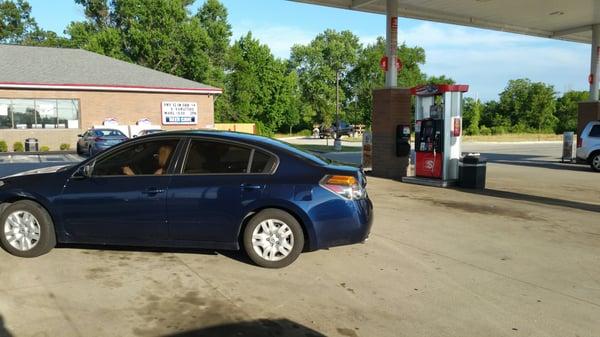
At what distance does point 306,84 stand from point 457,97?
218ft

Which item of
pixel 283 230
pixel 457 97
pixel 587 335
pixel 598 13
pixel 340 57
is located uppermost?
pixel 340 57

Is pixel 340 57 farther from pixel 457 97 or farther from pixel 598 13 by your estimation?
pixel 457 97

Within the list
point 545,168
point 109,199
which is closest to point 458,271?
point 109,199

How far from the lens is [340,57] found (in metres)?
82.3

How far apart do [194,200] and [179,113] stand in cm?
2787

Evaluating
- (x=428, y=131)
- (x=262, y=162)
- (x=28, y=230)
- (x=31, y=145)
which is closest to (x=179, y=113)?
(x=31, y=145)

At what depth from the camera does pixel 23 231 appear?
19.4 feet

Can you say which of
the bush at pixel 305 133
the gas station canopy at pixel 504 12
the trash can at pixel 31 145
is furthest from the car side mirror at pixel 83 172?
the bush at pixel 305 133

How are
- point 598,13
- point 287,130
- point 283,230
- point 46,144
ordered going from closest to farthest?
point 283,230, point 598,13, point 46,144, point 287,130

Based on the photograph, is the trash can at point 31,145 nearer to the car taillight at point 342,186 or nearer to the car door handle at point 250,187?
the car door handle at point 250,187

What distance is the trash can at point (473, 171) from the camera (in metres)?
12.3

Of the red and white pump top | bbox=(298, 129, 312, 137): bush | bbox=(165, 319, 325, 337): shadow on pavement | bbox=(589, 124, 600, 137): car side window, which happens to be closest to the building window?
the red and white pump top

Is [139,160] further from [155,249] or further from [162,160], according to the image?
[155,249]

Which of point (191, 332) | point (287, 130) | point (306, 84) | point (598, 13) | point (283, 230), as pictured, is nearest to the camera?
point (191, 332)
